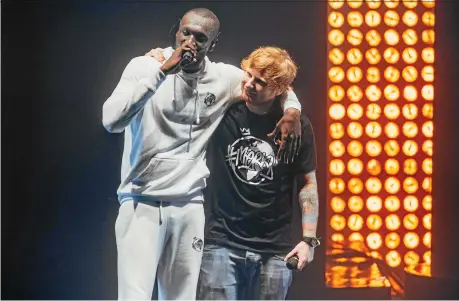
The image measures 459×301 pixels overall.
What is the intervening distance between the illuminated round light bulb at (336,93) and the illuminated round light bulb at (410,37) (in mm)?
348

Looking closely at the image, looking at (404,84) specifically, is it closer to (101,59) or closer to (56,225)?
(101,59)

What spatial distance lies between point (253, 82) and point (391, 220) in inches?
46.8

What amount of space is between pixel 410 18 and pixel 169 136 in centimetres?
143

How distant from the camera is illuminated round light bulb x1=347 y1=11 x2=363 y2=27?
12.1ft

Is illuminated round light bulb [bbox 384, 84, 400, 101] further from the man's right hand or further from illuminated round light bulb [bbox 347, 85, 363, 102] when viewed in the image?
the man's right hand

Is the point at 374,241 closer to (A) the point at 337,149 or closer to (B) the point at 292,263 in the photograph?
(A) the point at 337,149

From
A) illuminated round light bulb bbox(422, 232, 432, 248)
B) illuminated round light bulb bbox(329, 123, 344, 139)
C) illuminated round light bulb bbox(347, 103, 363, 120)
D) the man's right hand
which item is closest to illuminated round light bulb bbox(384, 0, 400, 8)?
illuminated round light bulb bbox(347, 103, 363, 120)

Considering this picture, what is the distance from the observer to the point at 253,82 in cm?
290

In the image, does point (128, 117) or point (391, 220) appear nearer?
point (128, 117)

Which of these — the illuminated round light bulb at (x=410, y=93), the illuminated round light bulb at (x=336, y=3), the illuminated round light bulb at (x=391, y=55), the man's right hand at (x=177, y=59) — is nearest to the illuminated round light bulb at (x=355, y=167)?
the illuminated round light bulb at (x=410, y=93)

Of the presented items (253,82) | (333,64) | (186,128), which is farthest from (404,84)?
(186,128)

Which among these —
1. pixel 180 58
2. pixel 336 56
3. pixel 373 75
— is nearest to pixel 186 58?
pixel 180 58

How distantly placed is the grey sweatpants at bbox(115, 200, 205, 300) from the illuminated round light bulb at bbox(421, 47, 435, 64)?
141cm

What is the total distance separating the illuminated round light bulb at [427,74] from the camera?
3.72 metres
